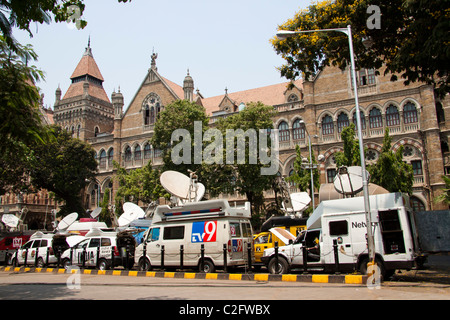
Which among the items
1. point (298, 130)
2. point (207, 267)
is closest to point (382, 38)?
point (207, 267)

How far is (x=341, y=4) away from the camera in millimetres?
13969

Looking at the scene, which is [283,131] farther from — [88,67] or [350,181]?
[88,67]

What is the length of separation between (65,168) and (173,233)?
3156 cm

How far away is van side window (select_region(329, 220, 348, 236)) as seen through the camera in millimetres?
12750

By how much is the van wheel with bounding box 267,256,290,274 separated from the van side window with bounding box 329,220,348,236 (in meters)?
2.02

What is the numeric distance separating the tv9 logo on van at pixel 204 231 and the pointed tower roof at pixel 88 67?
1885 inches

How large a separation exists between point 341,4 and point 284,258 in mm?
9411

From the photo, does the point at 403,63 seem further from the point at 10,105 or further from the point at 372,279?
the point at 10,105

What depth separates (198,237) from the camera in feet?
48.9

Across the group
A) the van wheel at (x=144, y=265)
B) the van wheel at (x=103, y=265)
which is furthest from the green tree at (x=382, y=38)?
the van wheel at (x=103, y=265)

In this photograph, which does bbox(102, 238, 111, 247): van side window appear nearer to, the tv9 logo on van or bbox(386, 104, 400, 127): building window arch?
the tv9 logo on van

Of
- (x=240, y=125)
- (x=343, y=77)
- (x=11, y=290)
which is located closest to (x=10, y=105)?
(x=11, y=290)

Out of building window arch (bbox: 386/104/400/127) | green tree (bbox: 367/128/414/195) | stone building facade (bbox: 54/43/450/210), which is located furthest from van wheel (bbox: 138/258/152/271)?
building window arch (bbox: 386/104/400/127)
